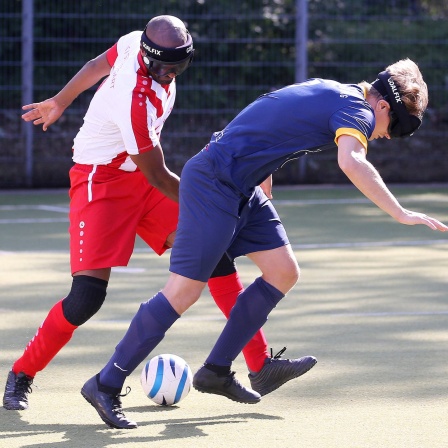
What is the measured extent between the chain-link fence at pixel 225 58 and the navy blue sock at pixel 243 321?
34.5 feet

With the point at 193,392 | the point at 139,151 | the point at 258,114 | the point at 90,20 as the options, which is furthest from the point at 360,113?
the point at 90,20

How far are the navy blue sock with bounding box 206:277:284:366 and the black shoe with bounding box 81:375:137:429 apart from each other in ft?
1.72

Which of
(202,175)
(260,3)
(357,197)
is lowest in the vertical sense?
(357,197)

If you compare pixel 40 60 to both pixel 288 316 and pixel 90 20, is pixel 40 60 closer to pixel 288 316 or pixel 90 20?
pixel 90 20

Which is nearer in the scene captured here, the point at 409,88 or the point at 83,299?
the point at 409,88

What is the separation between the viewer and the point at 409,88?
15.4 ft

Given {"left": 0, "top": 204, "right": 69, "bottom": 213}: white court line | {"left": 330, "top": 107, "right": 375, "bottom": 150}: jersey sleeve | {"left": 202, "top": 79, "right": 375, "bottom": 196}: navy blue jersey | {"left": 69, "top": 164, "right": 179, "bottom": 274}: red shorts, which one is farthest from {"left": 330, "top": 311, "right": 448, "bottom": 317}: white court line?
{"left": 0, "top": 204, "right": 69, "bottom": 213}: white court line

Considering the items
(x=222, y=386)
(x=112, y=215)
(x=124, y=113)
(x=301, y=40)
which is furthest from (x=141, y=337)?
(x=301, y=40)

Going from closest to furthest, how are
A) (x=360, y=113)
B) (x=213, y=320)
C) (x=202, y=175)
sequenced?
(x=360, y=113), (x=202, y=175), (x=213, y=320)

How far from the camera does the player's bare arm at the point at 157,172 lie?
5027mm

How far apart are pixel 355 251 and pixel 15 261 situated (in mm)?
2838

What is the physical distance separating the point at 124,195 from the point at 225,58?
1072cm

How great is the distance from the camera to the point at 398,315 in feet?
23.9

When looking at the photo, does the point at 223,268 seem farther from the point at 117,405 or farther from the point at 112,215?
the point at 117,405
